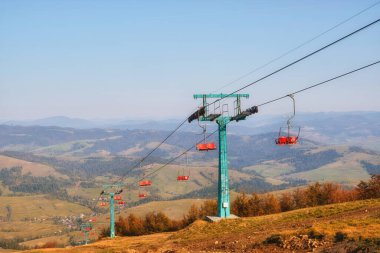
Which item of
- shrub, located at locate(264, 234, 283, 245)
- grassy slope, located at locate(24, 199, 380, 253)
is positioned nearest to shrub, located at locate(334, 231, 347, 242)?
grassy slope, located at locate(24, 199, 380, 253)

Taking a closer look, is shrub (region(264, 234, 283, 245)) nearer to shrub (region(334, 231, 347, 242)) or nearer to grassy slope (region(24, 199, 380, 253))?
grassy slope (region(24, 199, 380, 253))

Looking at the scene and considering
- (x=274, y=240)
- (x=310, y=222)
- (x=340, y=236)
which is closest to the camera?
(x=340, y=236)

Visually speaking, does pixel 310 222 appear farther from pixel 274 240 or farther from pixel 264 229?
pixel 274 240

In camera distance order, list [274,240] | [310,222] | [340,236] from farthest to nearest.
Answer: [310,222]
[274,240]
[340,236]

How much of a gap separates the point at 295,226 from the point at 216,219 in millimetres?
19282

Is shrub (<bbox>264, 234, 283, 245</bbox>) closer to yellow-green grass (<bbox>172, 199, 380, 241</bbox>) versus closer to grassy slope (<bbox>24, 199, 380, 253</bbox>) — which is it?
grassy slope (<bbox>24, 199, 380, 253</bbox>)

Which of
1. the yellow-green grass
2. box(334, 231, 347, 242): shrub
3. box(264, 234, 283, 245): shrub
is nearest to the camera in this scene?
box(334, 231, 347, 242): shrub

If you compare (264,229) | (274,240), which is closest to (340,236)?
(274,240)

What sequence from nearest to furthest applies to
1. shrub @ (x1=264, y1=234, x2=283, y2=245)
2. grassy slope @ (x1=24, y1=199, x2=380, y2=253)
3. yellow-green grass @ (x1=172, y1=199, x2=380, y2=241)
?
1. shrub @ (x1=264, y1=234, x2=283, y2=245)
2. grassy slope @ (x1=24, y1=199, x2=380, y2=253)
3. yellow-green grass @ (x1=172, y1=199, x2=380, y2=241)

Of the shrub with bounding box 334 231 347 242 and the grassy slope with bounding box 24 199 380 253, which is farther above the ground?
the shrub with bounding box 334 231 347 242

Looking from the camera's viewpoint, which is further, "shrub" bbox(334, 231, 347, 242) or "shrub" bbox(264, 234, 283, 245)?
"shrub" bbox(264, 234, 283, 245)

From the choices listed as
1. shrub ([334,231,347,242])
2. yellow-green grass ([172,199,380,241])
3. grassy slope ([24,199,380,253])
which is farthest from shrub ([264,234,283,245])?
shrub ([334,231,347,242])

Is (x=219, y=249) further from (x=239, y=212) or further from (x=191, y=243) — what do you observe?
(x=239, y=212)

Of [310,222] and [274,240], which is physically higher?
[274,240]
